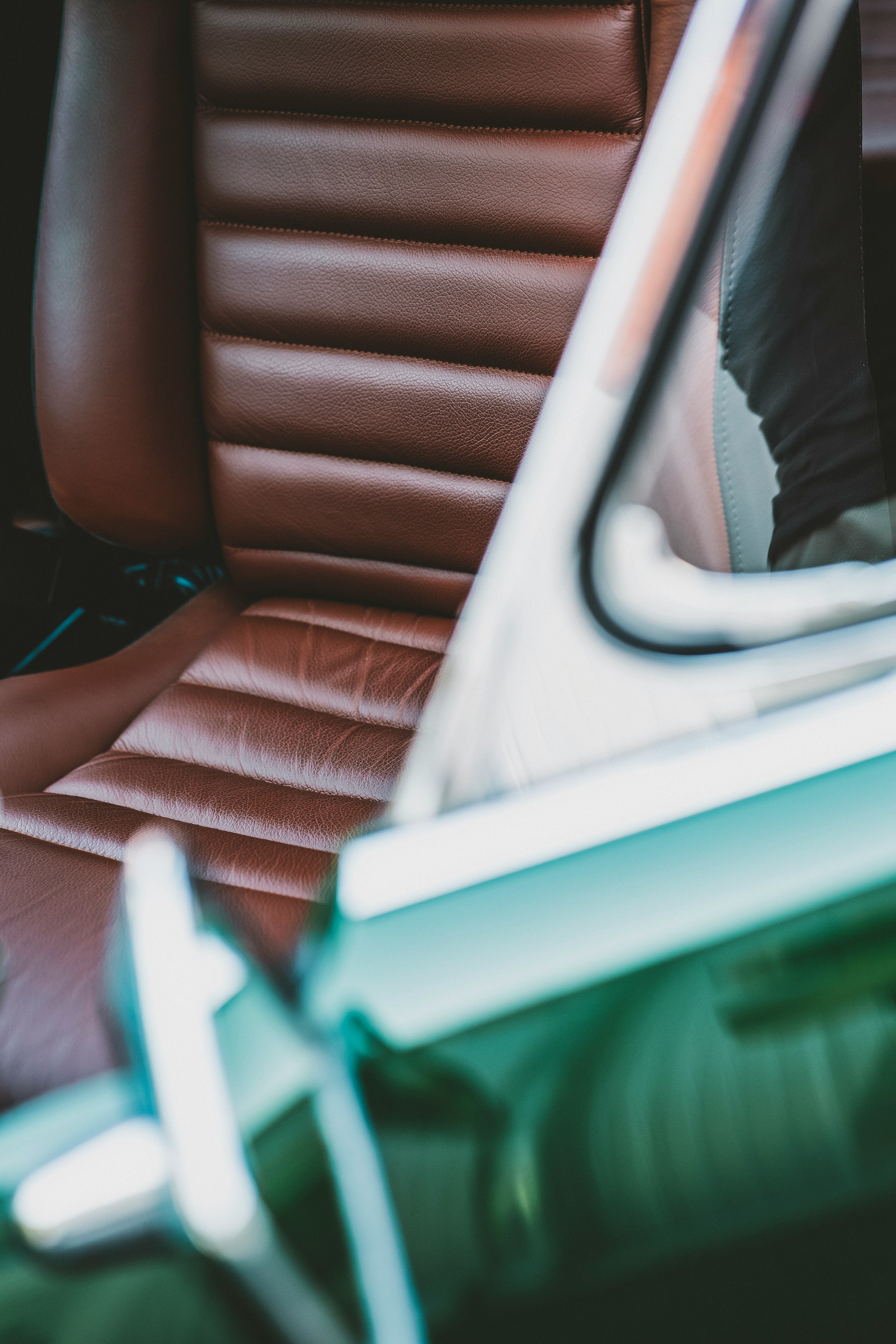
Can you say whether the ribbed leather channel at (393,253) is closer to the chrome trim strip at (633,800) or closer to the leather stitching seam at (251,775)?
the leather stitching seam at (251,775)

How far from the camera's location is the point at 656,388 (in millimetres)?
533

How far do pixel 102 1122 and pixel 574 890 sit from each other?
26 cm

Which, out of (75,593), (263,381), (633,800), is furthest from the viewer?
(75,593)

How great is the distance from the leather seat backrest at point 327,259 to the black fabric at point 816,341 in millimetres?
438

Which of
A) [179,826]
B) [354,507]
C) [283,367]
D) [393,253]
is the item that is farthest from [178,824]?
[393,253]

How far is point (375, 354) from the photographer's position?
1.14m

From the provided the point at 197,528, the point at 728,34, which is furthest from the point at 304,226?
the point at 728,34

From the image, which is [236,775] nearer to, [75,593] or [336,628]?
[336,628]

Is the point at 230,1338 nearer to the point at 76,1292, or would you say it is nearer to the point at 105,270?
the point at 76,1292

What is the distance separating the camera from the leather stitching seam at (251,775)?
103 centimetres

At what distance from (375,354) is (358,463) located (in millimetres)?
132

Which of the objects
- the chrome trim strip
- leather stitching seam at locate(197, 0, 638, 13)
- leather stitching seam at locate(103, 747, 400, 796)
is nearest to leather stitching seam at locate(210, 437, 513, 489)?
leather stitching seam at locate(103, 747, 400, 796)

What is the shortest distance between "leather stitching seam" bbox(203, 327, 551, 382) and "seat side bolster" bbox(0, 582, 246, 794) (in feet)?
1.19

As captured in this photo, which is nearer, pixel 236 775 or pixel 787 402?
pixel 787 402
